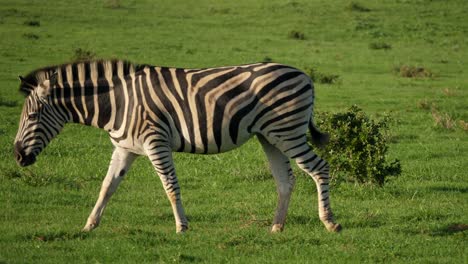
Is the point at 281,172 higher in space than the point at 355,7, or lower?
lower

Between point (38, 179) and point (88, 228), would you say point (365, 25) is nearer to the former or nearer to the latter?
point (38, 179)

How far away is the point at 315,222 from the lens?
1028 centimetres

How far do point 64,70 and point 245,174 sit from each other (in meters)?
4.41

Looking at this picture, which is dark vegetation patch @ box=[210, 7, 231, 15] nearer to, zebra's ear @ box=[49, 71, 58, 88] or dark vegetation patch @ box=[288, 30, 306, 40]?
dark vegetation patch @ box=[288, 30, 306, 40]

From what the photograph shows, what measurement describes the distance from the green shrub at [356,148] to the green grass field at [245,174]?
262mm

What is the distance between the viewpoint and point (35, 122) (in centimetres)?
984

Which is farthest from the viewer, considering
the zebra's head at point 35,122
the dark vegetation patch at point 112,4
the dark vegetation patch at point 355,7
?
the dark vegetation patch at point 355,7

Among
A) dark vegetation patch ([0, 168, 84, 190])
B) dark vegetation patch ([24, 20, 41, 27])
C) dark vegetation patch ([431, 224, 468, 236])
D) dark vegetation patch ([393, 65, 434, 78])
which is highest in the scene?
dark vegetation patch ([24, 20, 41, 27])

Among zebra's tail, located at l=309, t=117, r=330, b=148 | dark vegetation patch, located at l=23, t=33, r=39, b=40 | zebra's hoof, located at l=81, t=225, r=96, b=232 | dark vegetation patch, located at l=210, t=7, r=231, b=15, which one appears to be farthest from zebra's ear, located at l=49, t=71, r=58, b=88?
dark vegetation patch, located at l=210, t=7, r=231, b=15

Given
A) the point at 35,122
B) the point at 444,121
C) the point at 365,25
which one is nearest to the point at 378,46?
the point at 365,25

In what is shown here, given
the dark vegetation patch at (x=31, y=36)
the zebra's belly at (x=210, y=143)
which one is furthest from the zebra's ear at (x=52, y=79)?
the dark vegetation patch at (x=31, y=36)

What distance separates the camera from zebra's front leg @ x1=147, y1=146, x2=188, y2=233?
31.0ft

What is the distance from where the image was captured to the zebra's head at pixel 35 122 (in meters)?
9.81

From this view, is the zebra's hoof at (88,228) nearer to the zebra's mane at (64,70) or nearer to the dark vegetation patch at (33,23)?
the zebra's mane at (64,70)
